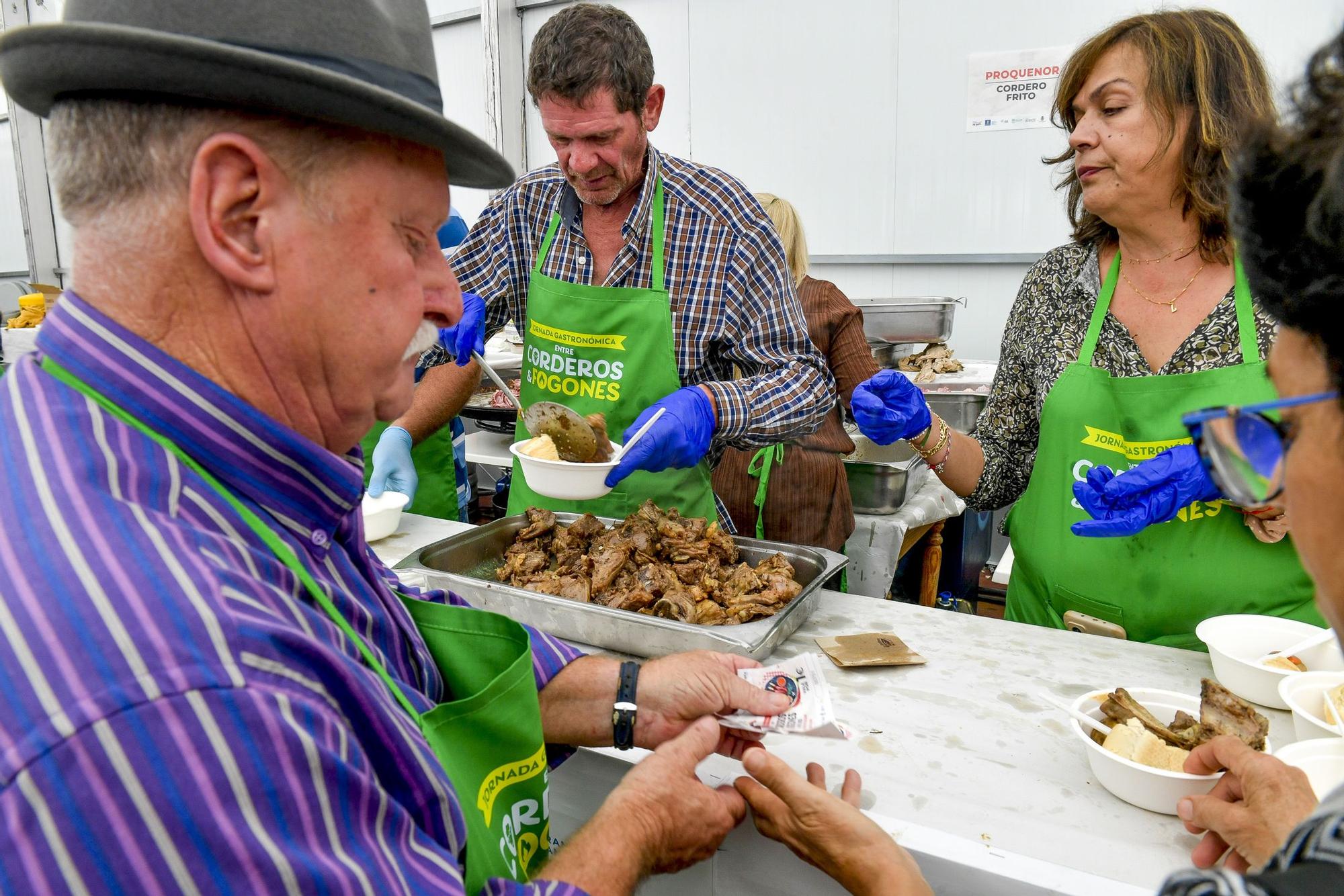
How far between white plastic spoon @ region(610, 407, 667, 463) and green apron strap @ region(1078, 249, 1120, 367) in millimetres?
1146

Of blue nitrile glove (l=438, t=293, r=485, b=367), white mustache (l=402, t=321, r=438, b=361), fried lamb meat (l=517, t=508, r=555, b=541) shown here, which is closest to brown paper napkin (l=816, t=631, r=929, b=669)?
fried lamb meat (l=517, t=508, r=555, b=541)

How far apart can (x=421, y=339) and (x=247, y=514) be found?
0.34m

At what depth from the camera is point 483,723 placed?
4.14 feet

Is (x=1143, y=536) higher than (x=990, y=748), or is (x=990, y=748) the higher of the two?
(x=1143, y=536)

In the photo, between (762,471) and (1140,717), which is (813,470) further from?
(1140,717)

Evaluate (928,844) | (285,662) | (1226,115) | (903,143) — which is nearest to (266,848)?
(285,662)

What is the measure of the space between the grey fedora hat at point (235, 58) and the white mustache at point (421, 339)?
0.24 metres

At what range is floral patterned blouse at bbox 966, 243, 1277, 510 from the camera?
2201 mm

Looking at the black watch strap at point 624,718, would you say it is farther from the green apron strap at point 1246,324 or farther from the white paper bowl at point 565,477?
the green apron strap at point 1246,324

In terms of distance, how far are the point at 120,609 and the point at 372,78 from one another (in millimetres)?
604

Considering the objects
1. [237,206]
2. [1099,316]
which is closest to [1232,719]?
[1099,316]

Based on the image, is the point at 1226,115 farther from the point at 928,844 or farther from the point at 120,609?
the point at 120,609

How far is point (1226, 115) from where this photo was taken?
213 cm

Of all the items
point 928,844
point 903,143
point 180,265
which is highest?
point 903,143
